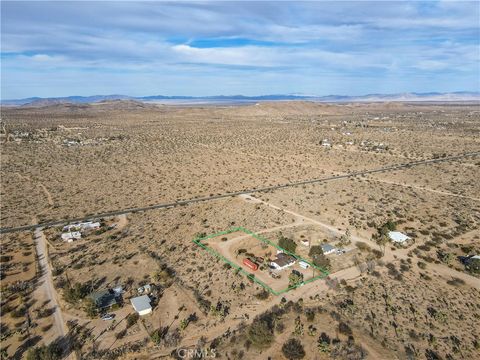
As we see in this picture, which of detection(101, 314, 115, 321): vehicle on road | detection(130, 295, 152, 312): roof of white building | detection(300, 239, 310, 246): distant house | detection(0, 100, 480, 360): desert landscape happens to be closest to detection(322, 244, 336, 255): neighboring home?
detection(0, 100, 480, 360): desert landscape

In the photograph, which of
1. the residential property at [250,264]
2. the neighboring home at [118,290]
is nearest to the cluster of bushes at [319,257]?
the residential property at [250,264]

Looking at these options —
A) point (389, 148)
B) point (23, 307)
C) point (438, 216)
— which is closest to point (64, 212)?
point (23, 307)

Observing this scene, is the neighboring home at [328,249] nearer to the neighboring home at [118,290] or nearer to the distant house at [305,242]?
the distant house at [305,242]

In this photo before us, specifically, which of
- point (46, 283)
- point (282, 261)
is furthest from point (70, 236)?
point (282, 261)

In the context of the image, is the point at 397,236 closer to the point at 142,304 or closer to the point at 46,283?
the point at 142,304

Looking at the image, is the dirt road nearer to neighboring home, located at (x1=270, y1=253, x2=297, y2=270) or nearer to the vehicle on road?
the vehicle on road

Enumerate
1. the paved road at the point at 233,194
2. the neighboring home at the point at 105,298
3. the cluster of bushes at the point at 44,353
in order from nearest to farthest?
the cluster of bushes at the point at 44,353, the neighboring home at the point at 105,298, the paved road at the point at 233,194

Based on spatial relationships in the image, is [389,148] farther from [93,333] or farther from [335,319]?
[93,333]
